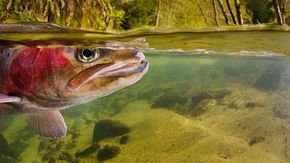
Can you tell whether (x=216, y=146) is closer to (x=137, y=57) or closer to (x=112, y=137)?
(x=112, y=137)

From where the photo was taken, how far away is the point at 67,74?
351 cm

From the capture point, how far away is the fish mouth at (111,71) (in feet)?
10.8

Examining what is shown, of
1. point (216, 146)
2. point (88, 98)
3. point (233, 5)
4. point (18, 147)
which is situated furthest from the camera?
point (18, 147)

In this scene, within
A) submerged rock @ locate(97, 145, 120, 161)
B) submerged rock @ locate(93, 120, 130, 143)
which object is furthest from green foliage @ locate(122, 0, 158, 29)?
submerged rock @ locate(93, 120, 130, 143)

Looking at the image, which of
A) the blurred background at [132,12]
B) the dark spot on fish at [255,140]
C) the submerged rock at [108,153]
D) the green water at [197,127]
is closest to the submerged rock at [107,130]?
the green water at [197,127]

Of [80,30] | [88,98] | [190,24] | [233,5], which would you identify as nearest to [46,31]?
[80,30]

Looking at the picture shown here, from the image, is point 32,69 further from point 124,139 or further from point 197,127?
point 197,127

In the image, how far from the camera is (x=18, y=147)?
1352 cm

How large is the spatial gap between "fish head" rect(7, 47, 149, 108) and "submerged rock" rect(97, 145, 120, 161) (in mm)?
7859

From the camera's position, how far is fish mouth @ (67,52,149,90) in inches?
129

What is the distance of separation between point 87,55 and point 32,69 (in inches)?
24.7

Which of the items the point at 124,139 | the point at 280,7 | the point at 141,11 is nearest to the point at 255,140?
the point at 124,139

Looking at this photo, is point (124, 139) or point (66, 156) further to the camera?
point (124, 139)

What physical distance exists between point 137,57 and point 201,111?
12113 mm
